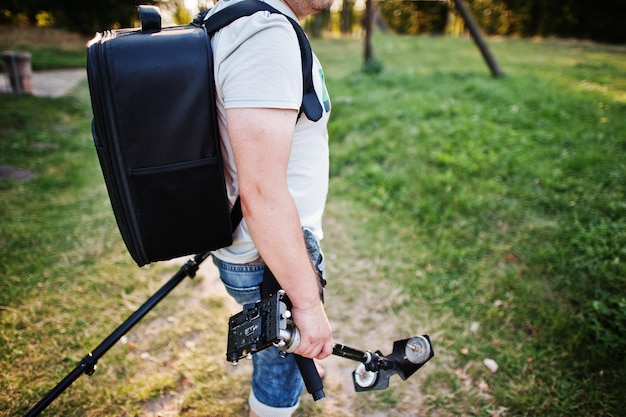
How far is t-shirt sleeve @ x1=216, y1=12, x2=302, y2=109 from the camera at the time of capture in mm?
1001

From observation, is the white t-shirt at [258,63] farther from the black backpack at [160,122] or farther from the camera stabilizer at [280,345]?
the camera stabilizer at [280,345]

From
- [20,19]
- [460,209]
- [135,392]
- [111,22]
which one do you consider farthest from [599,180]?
[20,19]

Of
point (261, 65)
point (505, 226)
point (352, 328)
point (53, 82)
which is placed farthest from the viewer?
point (53, 82)

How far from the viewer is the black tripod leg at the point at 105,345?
159 centimetres

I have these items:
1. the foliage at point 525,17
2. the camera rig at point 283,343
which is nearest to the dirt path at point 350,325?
the camera rig at point 283,343

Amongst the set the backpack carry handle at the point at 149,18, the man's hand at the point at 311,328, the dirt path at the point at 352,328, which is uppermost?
the backpack carry handle at the point at 149,18

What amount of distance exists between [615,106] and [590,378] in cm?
502

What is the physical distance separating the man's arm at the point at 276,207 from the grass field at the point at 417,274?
5.03 feet

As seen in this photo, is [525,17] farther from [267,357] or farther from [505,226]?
[267,357]

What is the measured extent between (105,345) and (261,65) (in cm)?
146

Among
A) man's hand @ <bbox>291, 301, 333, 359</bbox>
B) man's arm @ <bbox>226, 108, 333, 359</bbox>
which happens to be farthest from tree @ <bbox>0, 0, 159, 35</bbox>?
man's hand @ <bbox>291, 301, 333, 359</bbox>

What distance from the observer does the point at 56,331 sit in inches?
115

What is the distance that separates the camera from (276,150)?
104 centimetres

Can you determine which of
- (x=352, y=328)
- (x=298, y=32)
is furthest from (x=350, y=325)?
(x=298, y=32)
